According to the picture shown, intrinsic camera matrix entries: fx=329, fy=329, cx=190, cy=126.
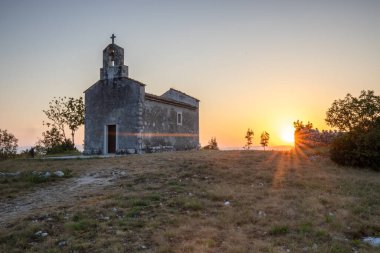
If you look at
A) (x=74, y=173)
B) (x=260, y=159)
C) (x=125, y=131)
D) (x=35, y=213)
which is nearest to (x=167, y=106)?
(x=125, y=131)

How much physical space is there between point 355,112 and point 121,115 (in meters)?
18.2

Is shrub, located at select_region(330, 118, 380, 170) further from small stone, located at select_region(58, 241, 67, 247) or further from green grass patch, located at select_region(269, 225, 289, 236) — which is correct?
small stone, located at select_region(58, 241, 67, 247)

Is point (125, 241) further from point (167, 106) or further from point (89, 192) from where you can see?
point (167, 106)

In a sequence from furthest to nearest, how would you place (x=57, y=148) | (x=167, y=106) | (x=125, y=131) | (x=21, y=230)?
(x=57, y=148)
(x=167, y=106)
(x=125, y=131)
(x=21, y=230)

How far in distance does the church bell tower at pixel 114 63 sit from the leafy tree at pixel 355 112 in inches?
678

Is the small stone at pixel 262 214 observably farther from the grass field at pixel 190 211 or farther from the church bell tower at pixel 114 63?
the church bell tower at pixel 114 63

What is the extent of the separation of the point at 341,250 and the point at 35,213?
8515mm

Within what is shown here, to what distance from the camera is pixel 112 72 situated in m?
28.7

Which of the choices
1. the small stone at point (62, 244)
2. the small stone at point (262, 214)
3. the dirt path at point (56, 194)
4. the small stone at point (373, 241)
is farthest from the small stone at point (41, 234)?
the small stone at point (373, 241)

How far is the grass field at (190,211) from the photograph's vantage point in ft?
25.2

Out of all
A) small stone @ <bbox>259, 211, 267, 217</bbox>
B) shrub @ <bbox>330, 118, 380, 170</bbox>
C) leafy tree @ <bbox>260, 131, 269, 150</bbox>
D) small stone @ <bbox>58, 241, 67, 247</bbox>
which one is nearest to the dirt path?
small stone @ <bbox>58, 241, 67, 247</bbox>

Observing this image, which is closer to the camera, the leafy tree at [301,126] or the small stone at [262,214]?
the small stone at [262,214]

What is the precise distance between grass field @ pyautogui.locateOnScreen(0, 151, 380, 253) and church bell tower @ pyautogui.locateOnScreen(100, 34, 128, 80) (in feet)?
43.9

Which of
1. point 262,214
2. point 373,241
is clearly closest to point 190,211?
point 262,214
